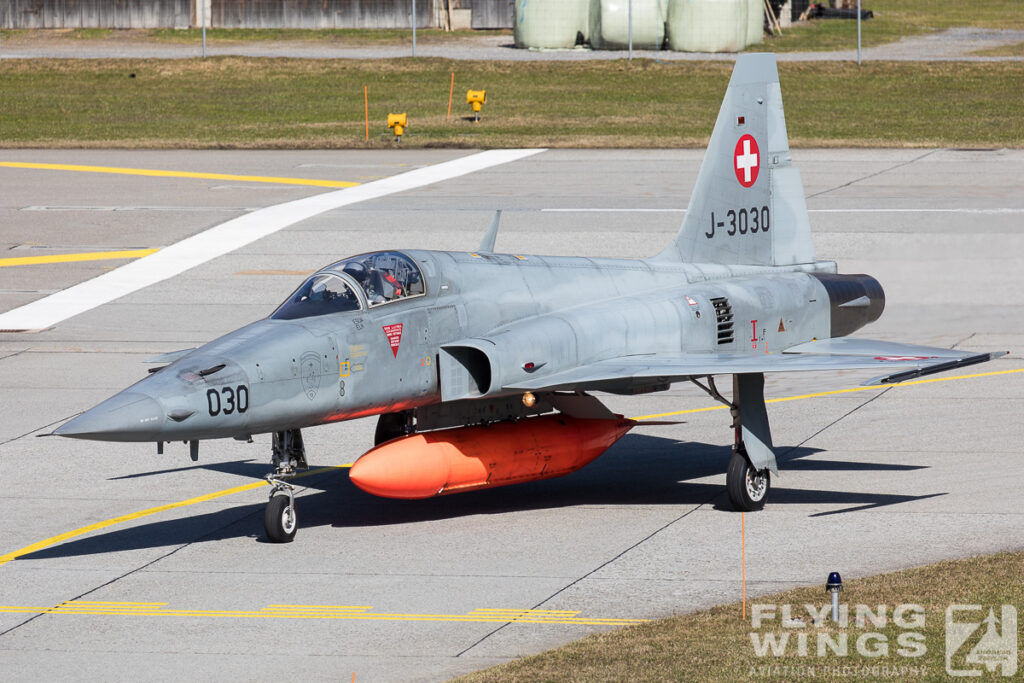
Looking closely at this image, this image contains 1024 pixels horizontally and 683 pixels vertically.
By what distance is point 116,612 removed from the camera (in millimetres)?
12383

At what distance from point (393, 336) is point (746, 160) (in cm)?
581

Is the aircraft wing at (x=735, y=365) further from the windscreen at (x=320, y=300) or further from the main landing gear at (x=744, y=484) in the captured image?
the windscreen at (x=320, y=300)

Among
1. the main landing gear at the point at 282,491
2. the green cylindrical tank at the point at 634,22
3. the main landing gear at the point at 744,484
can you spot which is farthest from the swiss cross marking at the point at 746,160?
the green cylindrical tank at the point at 634,22

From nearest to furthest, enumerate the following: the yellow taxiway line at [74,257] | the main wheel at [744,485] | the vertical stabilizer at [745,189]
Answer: the main wheel at [744,485], the vertical stabilizer at [745,189], the yellow taxiway line at [74,257]

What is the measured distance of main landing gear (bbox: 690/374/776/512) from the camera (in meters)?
15.1

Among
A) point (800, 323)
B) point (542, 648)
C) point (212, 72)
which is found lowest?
point (542, 648)

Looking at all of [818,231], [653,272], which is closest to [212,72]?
[818,231]

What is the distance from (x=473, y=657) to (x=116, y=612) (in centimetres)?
329

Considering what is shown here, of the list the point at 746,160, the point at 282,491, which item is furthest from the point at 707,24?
the point at 282,491

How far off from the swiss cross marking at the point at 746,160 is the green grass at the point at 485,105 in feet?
91.8

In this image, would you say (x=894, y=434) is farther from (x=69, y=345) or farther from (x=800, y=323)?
(x=69, y=345)

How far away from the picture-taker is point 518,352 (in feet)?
47.9

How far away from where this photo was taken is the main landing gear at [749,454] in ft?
49.5

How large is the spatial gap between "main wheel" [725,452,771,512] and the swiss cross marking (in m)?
4.14
